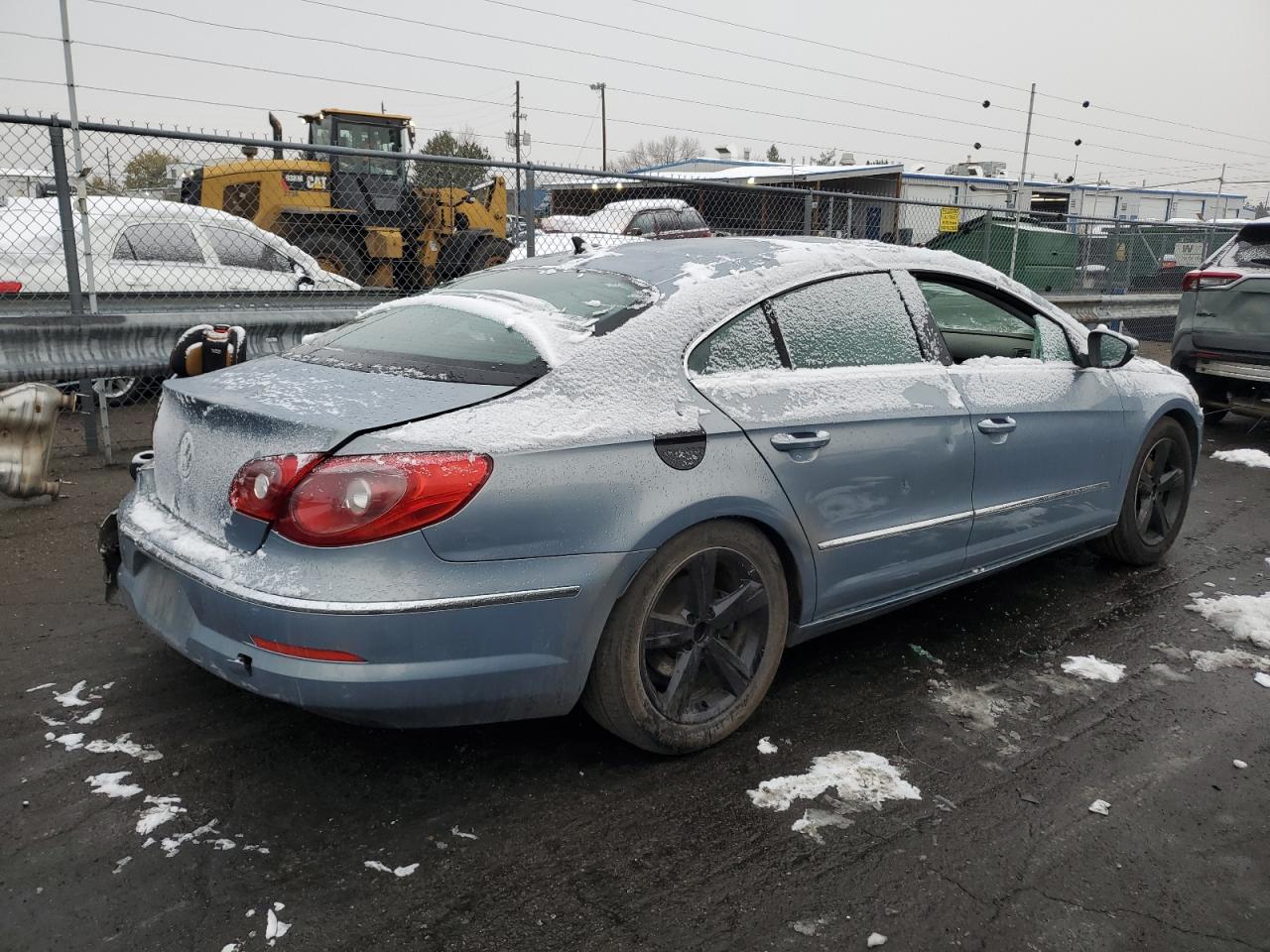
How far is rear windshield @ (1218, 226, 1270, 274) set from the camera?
25.4 feet

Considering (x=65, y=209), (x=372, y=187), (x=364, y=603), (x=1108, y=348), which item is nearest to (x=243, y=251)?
(x=65, y=209)

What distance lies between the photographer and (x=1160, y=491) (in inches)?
187

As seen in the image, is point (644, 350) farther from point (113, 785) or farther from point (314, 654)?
point (113, 785)

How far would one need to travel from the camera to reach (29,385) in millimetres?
4965

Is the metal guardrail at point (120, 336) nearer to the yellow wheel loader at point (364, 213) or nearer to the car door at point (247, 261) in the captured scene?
the car door at point (247, 261)

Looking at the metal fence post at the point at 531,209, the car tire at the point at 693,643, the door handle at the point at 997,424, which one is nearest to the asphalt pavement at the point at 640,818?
the car tire at the point at 693,643

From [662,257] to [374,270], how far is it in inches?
343

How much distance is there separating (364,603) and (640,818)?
94 centimetres

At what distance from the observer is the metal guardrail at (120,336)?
5336 mm

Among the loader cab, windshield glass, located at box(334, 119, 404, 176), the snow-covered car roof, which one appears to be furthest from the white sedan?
windshield glass, located at box(334, 119, 404, 176)

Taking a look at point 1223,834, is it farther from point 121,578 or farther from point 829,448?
Result: point 121,578

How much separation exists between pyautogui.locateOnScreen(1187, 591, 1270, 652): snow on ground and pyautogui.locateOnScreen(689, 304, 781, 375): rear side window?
2.40m

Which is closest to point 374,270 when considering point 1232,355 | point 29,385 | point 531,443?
point 29,385

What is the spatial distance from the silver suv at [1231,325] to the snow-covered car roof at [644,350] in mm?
5371
